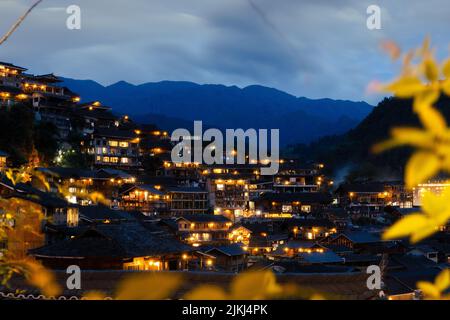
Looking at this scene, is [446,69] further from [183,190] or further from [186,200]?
[186,200]

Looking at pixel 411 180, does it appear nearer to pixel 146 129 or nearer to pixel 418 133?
pixel 418 133

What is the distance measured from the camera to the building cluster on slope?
1695 cm

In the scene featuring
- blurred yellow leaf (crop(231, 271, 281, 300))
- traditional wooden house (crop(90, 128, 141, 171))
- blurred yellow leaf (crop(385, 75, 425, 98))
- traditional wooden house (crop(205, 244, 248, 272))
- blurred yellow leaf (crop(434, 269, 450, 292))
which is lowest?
traditional wooden house (crop(205, 244, 248, 272))

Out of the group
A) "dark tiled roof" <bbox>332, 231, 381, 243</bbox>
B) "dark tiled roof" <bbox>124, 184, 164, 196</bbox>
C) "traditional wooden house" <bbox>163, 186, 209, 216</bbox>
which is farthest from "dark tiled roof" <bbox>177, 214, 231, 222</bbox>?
"dark tiled roof" <bbox>332, 231, 381, 243</bbox>

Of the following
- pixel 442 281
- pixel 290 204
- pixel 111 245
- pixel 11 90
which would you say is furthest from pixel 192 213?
pixel 442 281

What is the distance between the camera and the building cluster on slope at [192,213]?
17.0m

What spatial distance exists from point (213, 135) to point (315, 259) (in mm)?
46506

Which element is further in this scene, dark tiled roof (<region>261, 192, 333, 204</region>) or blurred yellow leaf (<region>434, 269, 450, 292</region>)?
dark tiled roof (<region>261, 192, 333, 204</region>)

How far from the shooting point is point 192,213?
48375 mm

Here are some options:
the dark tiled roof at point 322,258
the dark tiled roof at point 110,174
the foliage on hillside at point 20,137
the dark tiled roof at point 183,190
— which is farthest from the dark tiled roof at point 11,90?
the dark tiled roof at point 322,258

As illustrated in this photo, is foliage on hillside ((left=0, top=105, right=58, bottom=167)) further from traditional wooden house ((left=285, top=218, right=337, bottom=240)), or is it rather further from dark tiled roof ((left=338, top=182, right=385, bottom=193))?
dark tiled roof ((left=338, top=182, right=385, bottom=193))

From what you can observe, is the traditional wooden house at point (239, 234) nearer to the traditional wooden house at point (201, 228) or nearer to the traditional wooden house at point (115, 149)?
the traditional wooden house at point (201, 228)

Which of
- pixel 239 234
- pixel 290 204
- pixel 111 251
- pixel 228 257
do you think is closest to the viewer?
pixel 111 251
